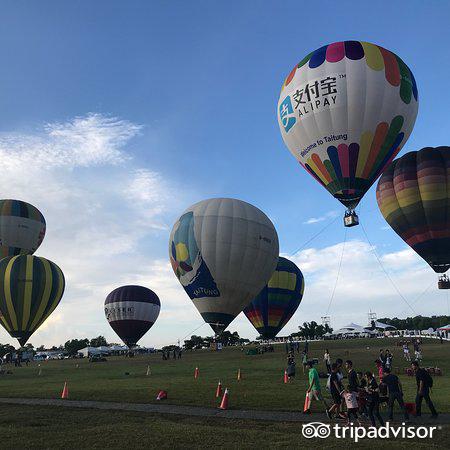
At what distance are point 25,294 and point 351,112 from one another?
41637 mm

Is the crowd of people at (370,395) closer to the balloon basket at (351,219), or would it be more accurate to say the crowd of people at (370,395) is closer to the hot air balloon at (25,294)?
the balloon basket at (351,219)

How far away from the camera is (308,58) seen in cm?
3731

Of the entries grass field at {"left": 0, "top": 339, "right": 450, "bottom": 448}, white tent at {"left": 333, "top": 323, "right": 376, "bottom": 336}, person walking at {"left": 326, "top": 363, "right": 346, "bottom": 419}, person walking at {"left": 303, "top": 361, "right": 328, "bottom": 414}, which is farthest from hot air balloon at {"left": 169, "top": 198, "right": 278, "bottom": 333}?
white tent at {"left": 333, "top": 323, "right": 376, "bottom": 336}

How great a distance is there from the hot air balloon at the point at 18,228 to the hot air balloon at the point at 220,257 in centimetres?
3492

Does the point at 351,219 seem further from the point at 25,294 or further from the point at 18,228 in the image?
the point at 18,228

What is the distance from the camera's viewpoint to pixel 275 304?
62.9 meters

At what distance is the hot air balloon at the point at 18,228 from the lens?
227 feet

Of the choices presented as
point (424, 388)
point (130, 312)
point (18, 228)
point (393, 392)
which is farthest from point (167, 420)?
point (130, 312)

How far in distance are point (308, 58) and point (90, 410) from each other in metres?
30.2

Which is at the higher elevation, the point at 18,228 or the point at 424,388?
the point at 18,228

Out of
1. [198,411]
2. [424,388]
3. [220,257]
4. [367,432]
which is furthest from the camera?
[220,257]

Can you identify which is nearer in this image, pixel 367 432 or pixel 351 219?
pixel 367 432

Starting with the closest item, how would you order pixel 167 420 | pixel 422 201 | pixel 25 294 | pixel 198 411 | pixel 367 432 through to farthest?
pixel 367 432 → pixel 167 420 → pixel 198 411 → pixel 422 201 → pixel 25 294

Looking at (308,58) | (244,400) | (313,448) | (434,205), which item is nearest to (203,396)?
(244,400)
